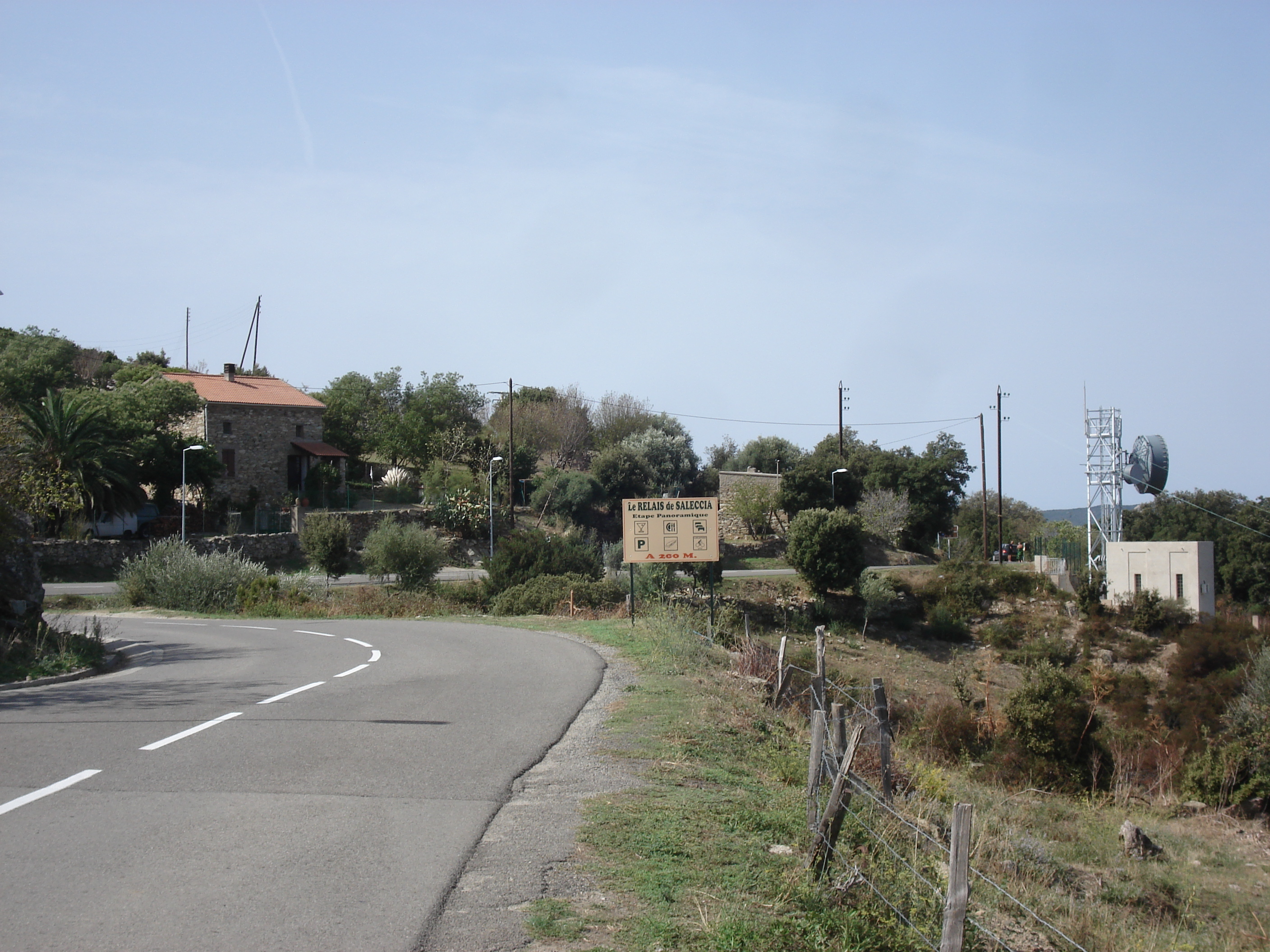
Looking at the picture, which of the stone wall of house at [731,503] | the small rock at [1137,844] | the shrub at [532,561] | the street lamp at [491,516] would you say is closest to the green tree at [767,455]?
the stone wall of house at [731,503]

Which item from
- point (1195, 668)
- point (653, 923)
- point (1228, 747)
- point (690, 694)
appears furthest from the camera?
point (1195, 668)

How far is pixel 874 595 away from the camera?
47000mm

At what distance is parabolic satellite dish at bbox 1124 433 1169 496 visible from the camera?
53.3m

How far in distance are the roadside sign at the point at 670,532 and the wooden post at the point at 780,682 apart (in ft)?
27.4

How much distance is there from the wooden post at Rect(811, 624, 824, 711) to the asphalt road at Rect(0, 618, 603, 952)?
112 inches

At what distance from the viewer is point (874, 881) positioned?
5.84 meters

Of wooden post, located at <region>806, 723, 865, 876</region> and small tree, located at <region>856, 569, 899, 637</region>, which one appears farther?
small tree, located at <region>856, 569, 899, 637</region>

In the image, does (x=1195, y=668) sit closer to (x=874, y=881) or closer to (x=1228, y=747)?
(x=1228, y=747)

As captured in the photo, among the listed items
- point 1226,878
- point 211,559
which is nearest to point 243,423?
point 211,559

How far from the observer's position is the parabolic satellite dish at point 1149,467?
175 ft

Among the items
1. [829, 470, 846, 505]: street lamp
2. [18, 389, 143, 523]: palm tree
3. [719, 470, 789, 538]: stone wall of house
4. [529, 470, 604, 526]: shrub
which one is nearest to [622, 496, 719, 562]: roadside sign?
[18, 389, 143, 523]: palm tree

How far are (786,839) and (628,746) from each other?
2891 millimetres

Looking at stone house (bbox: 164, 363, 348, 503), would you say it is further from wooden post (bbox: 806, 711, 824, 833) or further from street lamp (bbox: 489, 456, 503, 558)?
wooden post (bbox: 806, 711, 824, 833)

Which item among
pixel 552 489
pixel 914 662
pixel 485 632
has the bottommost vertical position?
pixel 914 662
